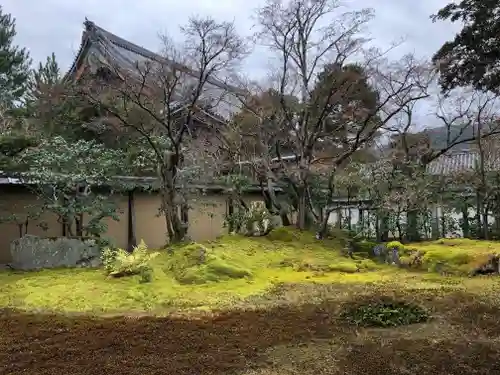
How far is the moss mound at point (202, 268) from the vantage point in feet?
23.9

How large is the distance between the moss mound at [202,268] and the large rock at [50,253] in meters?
2.10

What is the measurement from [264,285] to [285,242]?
4319 mm

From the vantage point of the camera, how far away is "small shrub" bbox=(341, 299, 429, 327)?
482 centimetres

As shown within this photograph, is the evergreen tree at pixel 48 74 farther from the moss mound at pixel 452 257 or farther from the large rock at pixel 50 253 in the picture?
the moss mound at pixel 452 257

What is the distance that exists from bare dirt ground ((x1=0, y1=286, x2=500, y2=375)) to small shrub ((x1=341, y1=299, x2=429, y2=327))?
127 millimetres

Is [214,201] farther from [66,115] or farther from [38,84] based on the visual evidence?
[38,84]

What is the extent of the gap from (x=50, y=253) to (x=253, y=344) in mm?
6177

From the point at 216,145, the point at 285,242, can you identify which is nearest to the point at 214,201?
the point at 216,145

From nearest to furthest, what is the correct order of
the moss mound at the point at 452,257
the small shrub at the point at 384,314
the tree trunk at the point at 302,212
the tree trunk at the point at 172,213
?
the small shrub at the point at 384,314, the moss mound at the point at 452,257, the tree trunk at the point at 172,213, the tree trunk at the point at 302,212

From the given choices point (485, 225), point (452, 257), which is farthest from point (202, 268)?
point (485, 225)

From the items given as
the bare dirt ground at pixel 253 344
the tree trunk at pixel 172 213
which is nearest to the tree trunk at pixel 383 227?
the tree trunk at pixel 172 213

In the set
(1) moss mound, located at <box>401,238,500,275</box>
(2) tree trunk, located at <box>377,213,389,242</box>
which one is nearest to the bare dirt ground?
(1) moss mound, located at <box>401,238,500,275</box>

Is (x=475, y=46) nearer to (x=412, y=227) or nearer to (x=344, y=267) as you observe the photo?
(x=344, y=267)

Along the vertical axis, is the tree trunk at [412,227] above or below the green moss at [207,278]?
above
